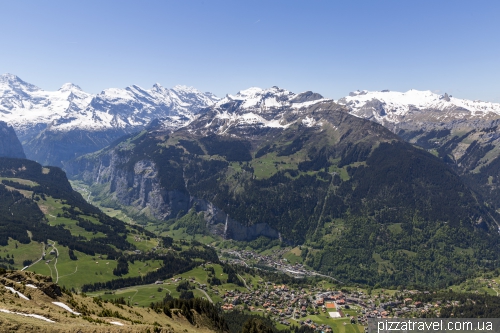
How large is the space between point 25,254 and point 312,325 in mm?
154487

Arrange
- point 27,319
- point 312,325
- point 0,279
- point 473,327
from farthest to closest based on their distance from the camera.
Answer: point 312,325 → point 473,327 → point 0,279 → point 27,319

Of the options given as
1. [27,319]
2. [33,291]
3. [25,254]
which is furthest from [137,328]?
[25,254]

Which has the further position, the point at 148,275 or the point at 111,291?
the point at 148,275

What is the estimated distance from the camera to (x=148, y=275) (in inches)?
7456

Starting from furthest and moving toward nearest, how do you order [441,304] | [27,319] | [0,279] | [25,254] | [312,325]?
[25,254] < [441,304] < [312,325] < [0,279] < [27,319]

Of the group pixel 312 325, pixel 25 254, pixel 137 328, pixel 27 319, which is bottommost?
pixel 312 325

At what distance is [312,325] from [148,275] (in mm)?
92391

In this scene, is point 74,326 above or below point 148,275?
above

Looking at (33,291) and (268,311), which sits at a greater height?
(33,291)

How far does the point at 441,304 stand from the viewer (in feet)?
540

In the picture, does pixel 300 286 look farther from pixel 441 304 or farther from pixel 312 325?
pixel 441 304

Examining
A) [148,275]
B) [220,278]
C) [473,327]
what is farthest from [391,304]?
[148,275]

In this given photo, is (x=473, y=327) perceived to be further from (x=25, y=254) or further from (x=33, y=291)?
(x=25, y=254)

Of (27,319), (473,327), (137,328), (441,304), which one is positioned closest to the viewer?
(27,319)
